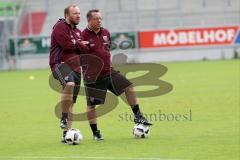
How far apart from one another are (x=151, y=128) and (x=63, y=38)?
117 inches

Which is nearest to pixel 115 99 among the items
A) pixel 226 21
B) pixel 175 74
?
pixel 175 74

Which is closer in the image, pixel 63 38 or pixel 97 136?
pixel 63 38

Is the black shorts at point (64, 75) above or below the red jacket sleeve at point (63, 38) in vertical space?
below

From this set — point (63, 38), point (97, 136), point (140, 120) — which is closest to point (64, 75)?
point (63, 38)

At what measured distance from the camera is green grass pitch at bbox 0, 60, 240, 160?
34.2ft

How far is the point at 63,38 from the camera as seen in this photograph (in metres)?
11.6

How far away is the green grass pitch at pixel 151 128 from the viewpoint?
1043 centimetres

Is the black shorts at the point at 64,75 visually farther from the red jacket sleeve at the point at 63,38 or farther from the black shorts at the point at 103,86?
the black shorts at the point at 103,86

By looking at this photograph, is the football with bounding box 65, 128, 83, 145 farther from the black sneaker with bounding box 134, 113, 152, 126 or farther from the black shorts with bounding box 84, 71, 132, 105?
the black sneaker with bounding box 134, 113, 152, 126

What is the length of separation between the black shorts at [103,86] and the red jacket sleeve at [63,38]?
0.90 meters

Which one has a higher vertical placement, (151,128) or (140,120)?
(140,120)

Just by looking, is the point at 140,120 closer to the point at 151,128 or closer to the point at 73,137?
the point at 73,137

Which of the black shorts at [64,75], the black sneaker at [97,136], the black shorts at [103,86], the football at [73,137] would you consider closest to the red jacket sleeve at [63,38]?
the black shorts at [64,75]

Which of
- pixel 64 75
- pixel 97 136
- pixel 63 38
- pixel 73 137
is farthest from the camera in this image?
pixel 97 136
